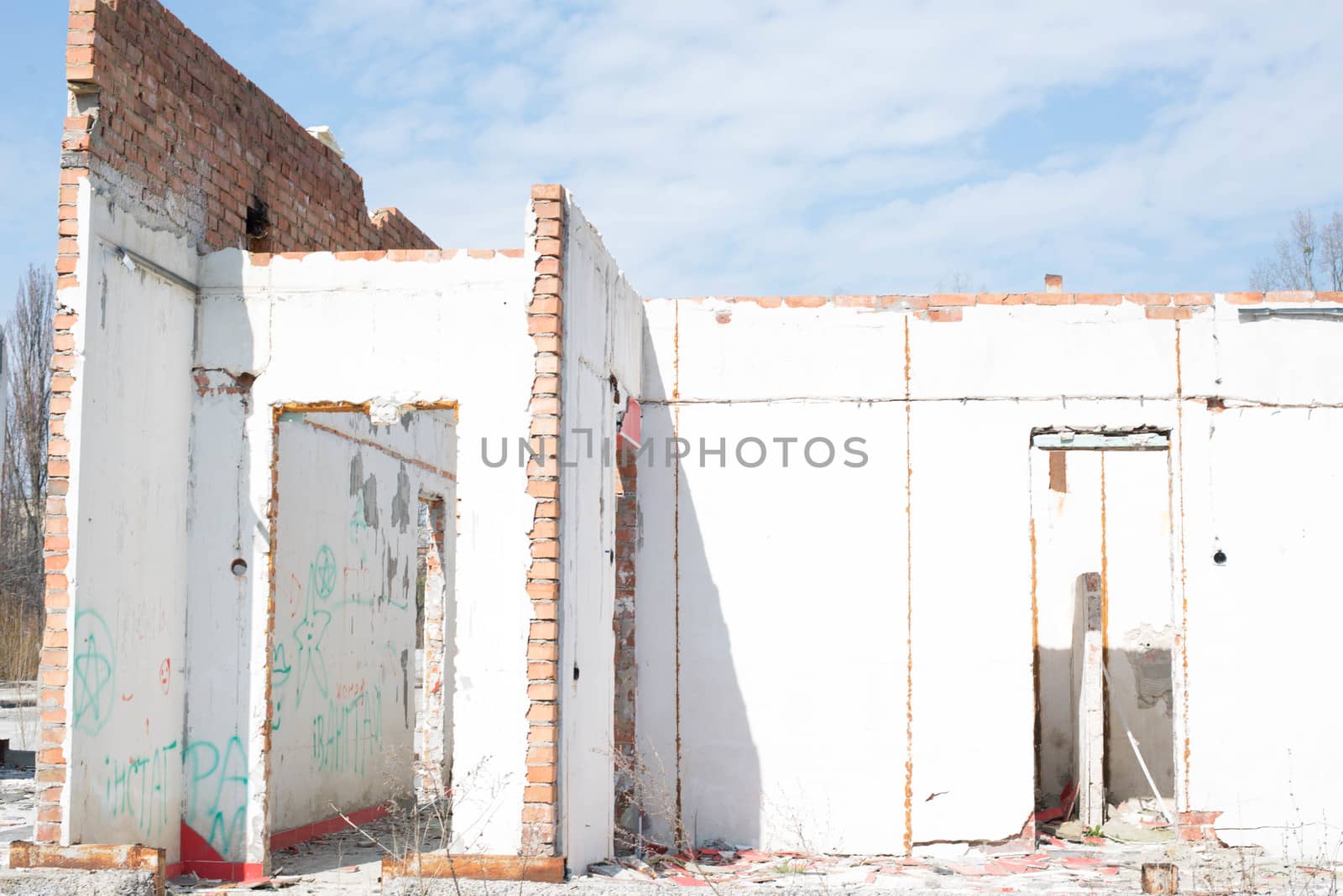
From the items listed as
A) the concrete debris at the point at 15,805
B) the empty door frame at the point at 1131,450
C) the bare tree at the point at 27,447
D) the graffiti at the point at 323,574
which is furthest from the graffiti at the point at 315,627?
the bare tree at the point at 27,447

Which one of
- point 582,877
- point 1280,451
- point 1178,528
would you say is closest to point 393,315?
point 582,877

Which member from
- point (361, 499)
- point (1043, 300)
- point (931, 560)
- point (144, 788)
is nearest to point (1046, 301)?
point (1043, 300)

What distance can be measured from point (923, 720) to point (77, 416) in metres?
5.31

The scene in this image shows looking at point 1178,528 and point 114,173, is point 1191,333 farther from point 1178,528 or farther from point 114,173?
point 114,173

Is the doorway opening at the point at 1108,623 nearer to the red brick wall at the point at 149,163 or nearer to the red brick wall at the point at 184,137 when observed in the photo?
the red brick wall at the point at 184,137

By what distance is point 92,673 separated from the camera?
20.4 feet

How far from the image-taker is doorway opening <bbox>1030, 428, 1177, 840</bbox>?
10336mm

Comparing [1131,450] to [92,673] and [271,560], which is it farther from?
[92,673]

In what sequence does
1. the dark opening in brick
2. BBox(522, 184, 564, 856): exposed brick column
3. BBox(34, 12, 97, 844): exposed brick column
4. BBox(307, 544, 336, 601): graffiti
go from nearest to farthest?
BBox(34, 12, 97, 844): exposed brick column, BBox(522, 184, 564, 856): exposed brick column, the dark opening in brick, BBox(307, 544, 336, 601): graffiti

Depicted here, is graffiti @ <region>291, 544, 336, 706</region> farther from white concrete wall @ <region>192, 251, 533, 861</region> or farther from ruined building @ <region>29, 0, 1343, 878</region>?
white concrete wall @ <region>192, 251, 533, 861</region>

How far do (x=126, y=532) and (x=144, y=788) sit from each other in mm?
1310

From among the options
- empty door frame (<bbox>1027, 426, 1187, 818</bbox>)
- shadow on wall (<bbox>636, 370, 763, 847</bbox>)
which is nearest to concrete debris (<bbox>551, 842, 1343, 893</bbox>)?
shadow on wall (<bbox>636, 370, 763, 847</bbox>)

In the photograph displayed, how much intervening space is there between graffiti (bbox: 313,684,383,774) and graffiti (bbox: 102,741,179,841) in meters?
1.93

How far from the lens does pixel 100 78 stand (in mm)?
6410
